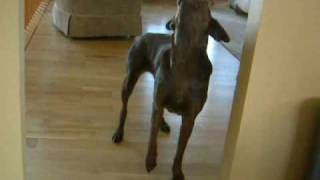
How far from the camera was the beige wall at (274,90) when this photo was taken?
1.40 meters

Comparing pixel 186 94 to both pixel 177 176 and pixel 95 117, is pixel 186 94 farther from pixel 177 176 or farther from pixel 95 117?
pixel 95 117

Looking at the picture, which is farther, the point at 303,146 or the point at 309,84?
the point at 303,146

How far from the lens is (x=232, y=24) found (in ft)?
14.7

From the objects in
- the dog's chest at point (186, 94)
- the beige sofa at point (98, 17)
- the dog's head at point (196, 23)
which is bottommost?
the beige sofa at point (98, 17)

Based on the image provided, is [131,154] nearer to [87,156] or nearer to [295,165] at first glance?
[87,156]

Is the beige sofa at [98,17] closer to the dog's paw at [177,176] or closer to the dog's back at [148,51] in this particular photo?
the dog's back at [148,51]

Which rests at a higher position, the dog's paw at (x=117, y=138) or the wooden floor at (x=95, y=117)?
the dog's paw at (x=117, y=138)

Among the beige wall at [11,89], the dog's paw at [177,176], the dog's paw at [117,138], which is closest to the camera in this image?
the beige wall at [11,89]

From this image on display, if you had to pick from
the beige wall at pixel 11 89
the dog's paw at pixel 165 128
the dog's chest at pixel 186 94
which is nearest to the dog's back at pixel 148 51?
the dog's chest at pixel 186 94

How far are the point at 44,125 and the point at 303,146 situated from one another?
1415 millimetres

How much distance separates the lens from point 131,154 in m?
2.23

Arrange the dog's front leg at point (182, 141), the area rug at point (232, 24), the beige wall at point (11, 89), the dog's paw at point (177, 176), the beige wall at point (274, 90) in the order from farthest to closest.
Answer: the area rug at point (232, 24)
the dog's paw at point (177, 176)
the dog's front leg at point (182, 141)
the beige wall at point (274, 90)
the beige wall at point (11, 89)

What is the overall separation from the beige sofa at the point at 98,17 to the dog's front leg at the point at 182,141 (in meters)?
1.95

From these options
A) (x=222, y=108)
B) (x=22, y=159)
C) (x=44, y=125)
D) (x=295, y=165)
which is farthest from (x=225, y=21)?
(x=22, y=159)
